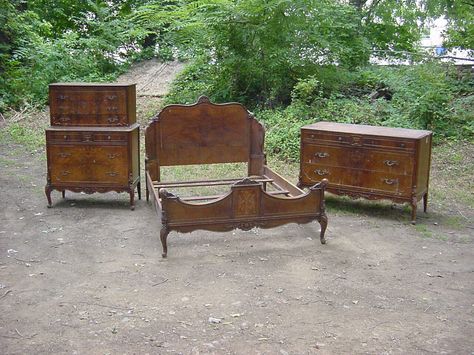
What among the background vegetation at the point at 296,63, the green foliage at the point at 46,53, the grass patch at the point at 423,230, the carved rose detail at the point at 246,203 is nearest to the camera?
the carved rose detail at the point at 246,203

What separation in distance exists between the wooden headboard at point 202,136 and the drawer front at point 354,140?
691mm

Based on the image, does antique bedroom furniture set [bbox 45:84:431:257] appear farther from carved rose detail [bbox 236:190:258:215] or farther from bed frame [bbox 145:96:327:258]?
carved rose detail [bbox 236:190:258:215]

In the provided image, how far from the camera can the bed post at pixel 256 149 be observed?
24.6 feet

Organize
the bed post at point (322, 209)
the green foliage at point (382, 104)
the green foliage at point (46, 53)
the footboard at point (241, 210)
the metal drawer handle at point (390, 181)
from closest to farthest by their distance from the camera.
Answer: the footboard at point (241, 210)
the bed post at point (322, 209)
the metal drawer handle at point (390, 181)
the green foliage at point (382, 104)
the green foliage at point (46, 53)

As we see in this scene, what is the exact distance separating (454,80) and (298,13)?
3365mm

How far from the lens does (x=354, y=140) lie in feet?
22.5

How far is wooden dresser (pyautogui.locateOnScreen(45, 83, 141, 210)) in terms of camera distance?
702 centimetres

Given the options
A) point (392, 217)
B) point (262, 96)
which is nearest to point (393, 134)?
point (392, 217)

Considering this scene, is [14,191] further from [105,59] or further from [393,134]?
[105,59]

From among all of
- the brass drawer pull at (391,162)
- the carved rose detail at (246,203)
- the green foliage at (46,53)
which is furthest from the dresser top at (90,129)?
the green foliage at (46,53)

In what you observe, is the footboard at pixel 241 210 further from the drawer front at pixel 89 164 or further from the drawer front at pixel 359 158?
the drawer front at pixel 89 164

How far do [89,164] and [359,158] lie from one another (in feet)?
10.4

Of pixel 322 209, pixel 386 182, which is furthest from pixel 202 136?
pixel 386 182

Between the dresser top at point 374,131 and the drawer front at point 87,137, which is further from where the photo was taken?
the drawer front at point 87,137
